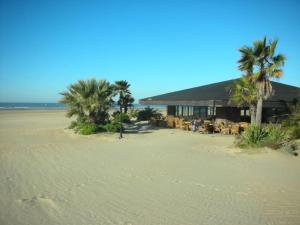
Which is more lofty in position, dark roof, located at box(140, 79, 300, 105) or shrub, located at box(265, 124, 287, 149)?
dark roof, located at box(140, 79, 300, 105)

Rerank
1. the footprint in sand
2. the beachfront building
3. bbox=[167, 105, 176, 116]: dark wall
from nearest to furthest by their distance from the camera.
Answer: the footprint in sand
the beachfront building
bbox=[167, 105, 176, 116]: dark wall

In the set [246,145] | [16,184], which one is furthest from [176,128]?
[16,184]

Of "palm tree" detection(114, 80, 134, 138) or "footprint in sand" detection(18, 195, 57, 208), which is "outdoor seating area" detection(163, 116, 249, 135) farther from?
"footprint in sand" detection(18, 195, 57, 208)

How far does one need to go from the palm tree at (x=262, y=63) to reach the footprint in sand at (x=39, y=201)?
1065 centimetres

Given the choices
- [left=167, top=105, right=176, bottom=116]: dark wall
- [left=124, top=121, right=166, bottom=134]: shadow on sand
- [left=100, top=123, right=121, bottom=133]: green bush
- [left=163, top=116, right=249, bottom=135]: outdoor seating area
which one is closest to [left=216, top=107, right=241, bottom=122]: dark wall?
[left=163, top=116, right=249, bottom=135]: outdoor seating area

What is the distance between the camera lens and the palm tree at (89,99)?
59.3 ft

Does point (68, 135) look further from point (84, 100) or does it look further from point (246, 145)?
point (246, 145)

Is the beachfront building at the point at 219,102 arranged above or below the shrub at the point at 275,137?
above

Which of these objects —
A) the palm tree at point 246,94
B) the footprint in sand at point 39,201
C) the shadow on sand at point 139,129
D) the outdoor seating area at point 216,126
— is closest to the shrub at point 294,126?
the palm tree at point 246,94

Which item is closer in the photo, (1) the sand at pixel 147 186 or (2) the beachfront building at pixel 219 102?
(1) the sand at pixel 147 186

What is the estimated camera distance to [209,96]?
63.4 ft

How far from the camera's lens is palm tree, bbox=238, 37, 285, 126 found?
1378 centimetres

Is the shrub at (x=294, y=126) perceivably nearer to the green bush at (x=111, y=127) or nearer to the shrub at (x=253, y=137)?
the shrub at (x=253, y=137)

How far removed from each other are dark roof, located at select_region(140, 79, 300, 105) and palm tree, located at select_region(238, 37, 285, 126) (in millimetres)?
3588
